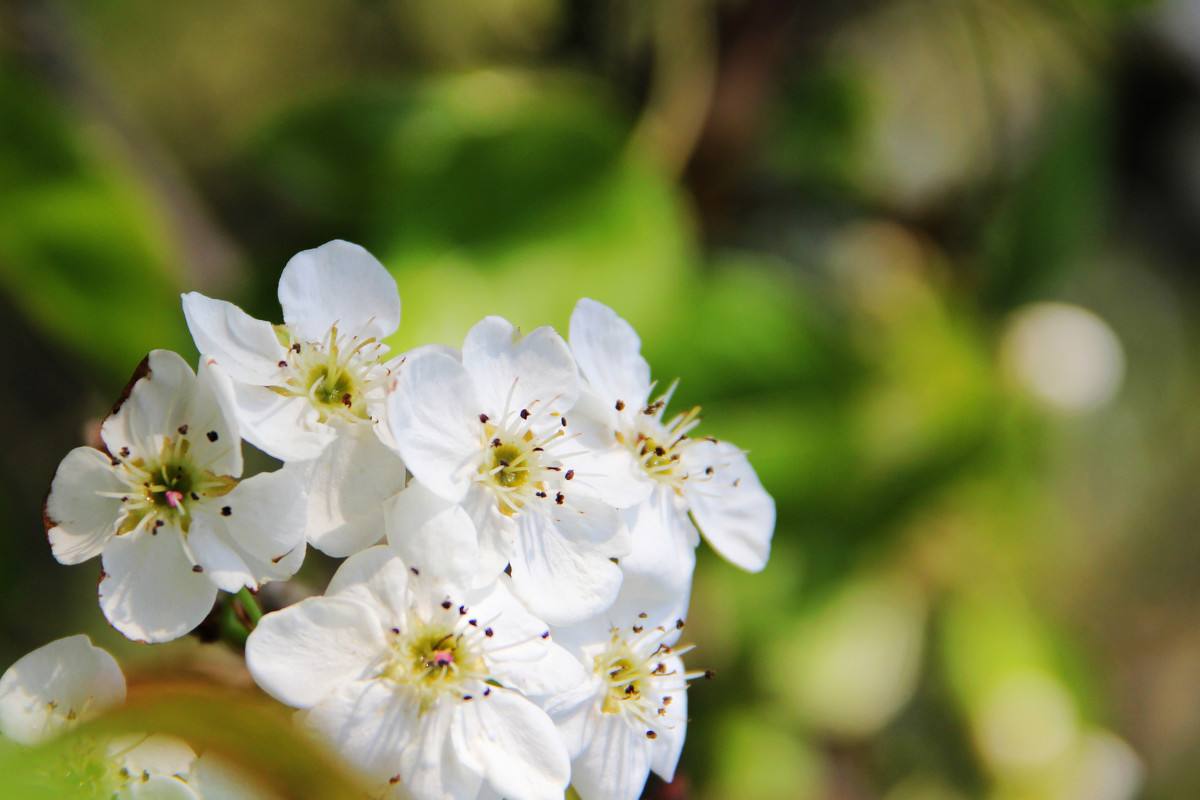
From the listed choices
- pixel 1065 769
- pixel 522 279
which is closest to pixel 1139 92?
pixel 1065 769

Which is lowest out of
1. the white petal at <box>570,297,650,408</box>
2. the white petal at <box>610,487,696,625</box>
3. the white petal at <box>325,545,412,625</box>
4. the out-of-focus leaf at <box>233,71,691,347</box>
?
the white petal at <box>325,545,412,625</box>

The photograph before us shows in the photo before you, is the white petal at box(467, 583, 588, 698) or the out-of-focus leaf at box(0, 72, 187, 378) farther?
the out-of-focus leaf at box(0, 72, 187, 378)

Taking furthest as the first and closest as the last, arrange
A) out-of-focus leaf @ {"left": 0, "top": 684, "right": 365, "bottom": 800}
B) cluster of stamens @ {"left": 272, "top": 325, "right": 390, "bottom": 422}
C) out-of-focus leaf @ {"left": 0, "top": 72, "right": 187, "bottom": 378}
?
out-of-focus leaf @ {"left": 0, "top": 72, "right": 187, "bottom": 378}
cluster of stamens @ {"left": 272, "top": 325, "right": 390, "bottom": 422}
out-of-focus leaf @ {"left": 0, "top": 684, "right": 365, "bottom": 800}

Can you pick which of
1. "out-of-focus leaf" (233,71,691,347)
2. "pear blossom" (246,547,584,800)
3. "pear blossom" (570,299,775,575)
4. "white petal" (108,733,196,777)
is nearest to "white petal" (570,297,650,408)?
"pear blossom" (570,299,775,575)

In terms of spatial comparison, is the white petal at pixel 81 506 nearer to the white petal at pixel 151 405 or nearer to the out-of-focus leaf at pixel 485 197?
the white petal at pixel 151 405

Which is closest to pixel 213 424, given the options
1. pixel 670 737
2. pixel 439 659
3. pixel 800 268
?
pixel 439 659

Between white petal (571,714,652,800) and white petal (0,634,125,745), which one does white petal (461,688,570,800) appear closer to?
white petal (571,714,652,800)

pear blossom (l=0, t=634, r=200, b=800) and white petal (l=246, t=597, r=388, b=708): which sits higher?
white petal (l=246, t=597, r=388, b=708)

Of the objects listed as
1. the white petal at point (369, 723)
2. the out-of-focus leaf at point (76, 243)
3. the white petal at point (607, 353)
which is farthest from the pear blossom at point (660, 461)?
the out-of-focus leaf at point (76, 243)

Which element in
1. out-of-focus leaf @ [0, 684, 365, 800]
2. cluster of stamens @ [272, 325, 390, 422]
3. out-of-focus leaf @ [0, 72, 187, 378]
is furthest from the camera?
out-of-focus leaf @ [0, 72, 187, 378]
